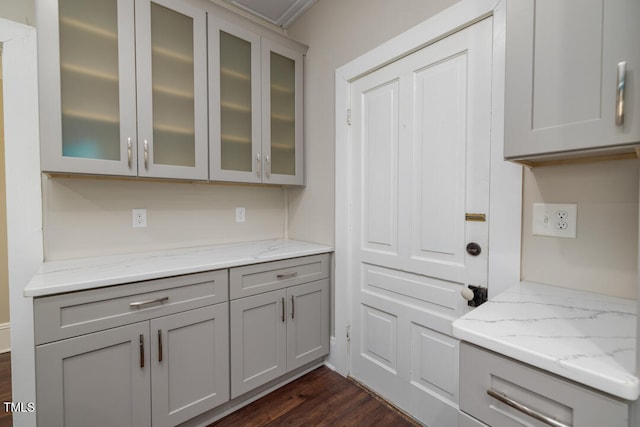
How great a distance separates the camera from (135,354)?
1.31 meters

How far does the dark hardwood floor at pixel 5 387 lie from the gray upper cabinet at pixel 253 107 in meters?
1.74

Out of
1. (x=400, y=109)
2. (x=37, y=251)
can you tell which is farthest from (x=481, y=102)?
(x=37, y=251)

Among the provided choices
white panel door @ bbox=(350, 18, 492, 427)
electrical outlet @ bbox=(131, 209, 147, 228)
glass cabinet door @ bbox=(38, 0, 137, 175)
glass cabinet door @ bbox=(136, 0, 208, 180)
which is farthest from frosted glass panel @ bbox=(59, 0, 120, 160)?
white panel door @ bbox=(350, 18, 492, 427)

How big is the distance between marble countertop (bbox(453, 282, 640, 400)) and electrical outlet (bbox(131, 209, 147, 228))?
1907 mm

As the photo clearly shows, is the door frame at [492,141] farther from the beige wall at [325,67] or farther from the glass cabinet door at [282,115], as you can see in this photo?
the glass cabinet door at [282,115]

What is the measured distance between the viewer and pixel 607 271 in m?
1.00

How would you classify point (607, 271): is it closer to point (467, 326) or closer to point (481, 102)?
point (467, 326)

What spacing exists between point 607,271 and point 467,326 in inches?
25.5

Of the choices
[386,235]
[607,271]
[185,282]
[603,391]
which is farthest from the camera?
[386,235]

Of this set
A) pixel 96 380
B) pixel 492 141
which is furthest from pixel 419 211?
pixel 96 380

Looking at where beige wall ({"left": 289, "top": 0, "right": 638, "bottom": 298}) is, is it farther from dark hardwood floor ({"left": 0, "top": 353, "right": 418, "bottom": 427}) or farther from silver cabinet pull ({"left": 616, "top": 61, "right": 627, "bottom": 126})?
dark hardwood floor ({"left": 0, "top": 353, "right": 418, "bottom": 427})

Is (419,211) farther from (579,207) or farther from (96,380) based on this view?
(96,380)

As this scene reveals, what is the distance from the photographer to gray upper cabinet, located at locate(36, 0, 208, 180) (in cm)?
135

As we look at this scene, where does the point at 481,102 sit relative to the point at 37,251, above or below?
above
